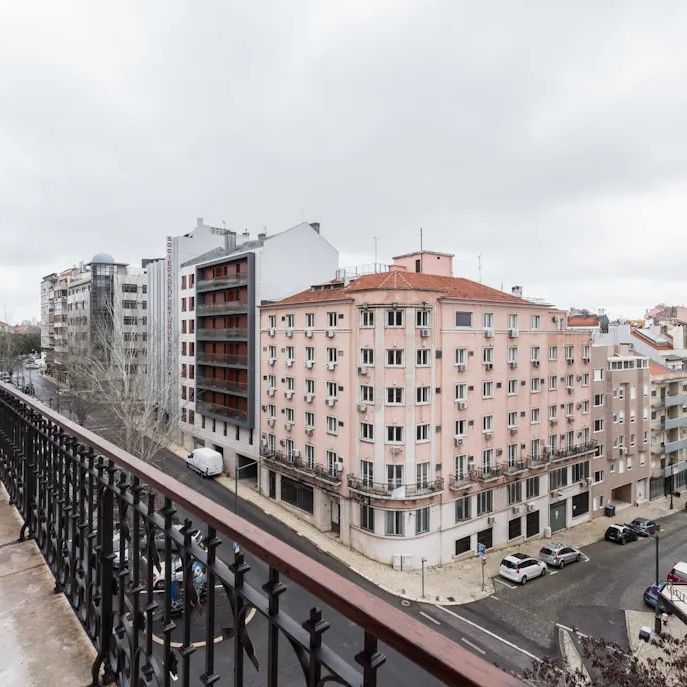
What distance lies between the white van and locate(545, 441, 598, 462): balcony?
73.7 ft

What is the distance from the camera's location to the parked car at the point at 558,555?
26703 mm

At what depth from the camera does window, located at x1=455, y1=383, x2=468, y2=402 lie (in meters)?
26.5

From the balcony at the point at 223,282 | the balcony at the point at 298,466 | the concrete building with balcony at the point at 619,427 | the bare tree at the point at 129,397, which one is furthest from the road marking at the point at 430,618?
the balcony at the point at 223,282

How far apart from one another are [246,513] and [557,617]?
56.6 feet

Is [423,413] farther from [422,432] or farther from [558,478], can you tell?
[558,478]

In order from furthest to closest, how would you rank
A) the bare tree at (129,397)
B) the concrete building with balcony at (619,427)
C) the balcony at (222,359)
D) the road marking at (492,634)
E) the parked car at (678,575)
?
the concrete building with balcony at (619,427) < the balcony at (222,359) < the bare tree at (129,397) < the parked car at (678,575) < the road marking at (492,634)

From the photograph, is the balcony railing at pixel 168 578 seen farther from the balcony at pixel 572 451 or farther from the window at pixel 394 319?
the balcony at pixel 572 451

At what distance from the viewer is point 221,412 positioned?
37.5m

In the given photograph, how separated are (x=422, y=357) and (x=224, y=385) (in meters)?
18.0

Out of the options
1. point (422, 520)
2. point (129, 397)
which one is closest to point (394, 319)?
point (422, 520)

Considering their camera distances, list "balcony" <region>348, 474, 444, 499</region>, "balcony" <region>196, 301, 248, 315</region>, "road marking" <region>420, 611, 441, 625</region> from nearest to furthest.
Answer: "road marking" <region>420, 611, 441, 625</region>
"balcony" <region>348, 474, 444, 499</region>
"balcony" <region>196, 301, 248, 315</region>

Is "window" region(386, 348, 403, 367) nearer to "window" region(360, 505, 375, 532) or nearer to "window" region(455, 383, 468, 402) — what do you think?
"window" region(455, 383, 468, 402)

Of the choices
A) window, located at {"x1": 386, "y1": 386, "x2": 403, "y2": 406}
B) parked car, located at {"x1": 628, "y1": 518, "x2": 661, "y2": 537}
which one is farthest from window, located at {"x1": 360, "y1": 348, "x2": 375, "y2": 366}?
parked car, located at {"x1": 628, "y1": 518, "x2": 661, "y2": 537}

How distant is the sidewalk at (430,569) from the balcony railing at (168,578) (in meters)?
20.5
